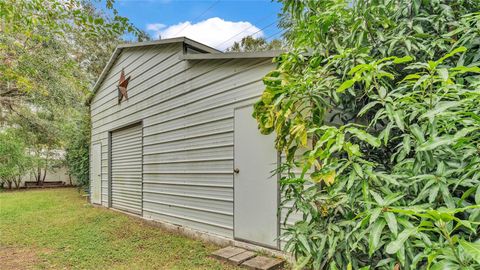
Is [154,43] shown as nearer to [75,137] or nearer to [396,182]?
[396,182]

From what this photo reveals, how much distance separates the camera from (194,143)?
15.7 feet

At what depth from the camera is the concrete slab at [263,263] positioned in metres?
3.06

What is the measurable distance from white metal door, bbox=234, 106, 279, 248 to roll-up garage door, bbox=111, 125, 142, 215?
3257 mm

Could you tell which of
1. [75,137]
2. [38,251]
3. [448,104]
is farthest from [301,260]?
[75,137]

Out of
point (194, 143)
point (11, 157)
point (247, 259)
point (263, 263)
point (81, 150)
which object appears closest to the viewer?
point (263, 263)

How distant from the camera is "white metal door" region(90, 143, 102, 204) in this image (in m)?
8.45

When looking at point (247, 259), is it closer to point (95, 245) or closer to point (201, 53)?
point (95, 245)

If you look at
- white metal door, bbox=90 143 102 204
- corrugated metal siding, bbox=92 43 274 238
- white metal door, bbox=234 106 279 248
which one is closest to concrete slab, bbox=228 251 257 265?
white metal door, bbox=234 106 279 248

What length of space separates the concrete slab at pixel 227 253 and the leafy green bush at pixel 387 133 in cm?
152

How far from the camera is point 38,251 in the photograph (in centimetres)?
431

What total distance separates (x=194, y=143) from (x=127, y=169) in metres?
3.01

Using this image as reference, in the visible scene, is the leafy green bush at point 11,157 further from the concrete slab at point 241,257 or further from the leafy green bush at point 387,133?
the leafy green bush at point 387,133

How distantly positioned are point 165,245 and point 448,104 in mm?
4002

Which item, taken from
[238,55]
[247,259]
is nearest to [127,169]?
[238,55]
